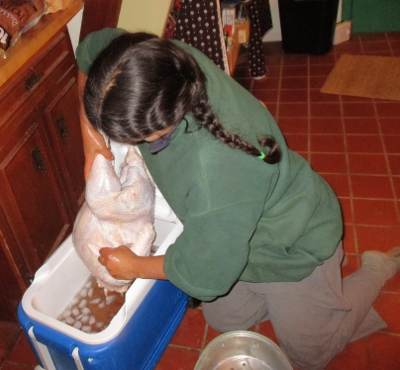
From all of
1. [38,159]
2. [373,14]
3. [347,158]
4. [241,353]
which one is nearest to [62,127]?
[38,159]

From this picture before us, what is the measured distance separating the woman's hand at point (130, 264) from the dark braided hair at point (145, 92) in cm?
31

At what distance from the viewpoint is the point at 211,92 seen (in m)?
0.79

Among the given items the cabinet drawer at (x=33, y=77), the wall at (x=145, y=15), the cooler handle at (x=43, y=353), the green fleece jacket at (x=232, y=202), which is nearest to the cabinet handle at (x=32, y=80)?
the cabinet drawer at (x=33, y=77)

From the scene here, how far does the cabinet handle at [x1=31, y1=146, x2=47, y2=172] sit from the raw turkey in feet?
0.86

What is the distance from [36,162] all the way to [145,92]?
0.73 meters

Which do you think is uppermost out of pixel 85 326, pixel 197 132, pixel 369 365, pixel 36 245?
pixel 197 132

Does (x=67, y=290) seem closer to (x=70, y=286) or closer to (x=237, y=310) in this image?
(x=70, y=286)

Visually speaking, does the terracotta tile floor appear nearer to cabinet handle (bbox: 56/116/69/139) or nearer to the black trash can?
the black trash can

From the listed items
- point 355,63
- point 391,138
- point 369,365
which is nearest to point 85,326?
point 369,365

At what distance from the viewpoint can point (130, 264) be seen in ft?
3.12

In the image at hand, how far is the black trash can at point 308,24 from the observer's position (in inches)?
103

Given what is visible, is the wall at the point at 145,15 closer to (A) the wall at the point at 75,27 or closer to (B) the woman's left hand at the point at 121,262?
(A) the wall at the point at 75,27

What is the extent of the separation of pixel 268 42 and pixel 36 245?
2436 mm

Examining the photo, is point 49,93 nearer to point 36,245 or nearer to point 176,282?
point 36,245
